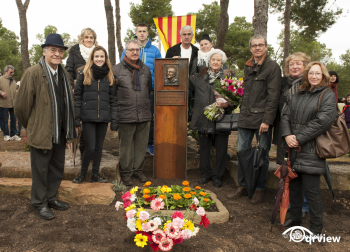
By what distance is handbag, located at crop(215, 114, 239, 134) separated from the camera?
422cm

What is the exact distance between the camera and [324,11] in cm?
1207

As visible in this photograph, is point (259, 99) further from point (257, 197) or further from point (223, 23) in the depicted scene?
point (223, 23)

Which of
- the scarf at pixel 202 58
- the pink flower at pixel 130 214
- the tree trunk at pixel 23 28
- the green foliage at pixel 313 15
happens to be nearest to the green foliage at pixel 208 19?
the green foliage at pixel 313 15

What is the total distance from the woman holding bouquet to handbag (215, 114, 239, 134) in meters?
0.12

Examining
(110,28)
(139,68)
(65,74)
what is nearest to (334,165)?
(139,68)

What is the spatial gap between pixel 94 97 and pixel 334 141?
296cm

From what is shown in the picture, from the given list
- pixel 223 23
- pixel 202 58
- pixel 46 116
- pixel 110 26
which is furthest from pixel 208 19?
pixel 46 116

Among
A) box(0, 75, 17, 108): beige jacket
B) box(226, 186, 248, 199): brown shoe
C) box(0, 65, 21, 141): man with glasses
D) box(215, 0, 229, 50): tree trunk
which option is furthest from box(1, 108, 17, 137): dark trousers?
box(226, 186, 248, 199): brown shoe

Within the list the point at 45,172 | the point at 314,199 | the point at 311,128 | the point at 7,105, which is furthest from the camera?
the point at 7,105

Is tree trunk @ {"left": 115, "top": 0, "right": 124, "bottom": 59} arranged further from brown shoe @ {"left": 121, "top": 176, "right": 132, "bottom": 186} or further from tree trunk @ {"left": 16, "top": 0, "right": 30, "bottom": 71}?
brown shoe @ {"left": 121, "top": 176, "right": 132, "bottom": 186}

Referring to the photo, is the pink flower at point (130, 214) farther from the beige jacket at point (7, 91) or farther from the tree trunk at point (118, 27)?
the tree trunk at point (118, 27)

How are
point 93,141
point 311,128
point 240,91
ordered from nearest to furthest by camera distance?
point 311,128 → point 93,141 → point 240,91

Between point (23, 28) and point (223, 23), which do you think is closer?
point (223, 23)

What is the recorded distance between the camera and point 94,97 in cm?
390
